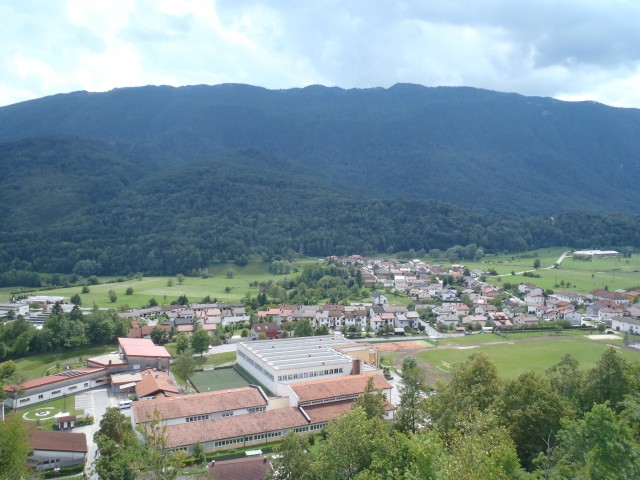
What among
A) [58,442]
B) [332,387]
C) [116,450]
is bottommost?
[332,387]

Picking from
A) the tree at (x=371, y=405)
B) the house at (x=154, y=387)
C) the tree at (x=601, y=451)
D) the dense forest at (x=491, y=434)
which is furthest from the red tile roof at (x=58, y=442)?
the tree at (x=601, y=451)

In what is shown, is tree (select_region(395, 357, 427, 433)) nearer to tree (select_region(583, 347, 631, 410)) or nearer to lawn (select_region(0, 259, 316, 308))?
tree (select_region(583, 347, 631, 410))

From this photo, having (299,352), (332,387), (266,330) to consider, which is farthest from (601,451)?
(266,330)

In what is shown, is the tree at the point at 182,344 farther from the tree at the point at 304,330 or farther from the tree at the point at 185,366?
the tree at the point at 304,330

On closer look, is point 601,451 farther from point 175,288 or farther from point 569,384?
point 175,288

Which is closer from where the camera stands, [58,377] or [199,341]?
[58,377]

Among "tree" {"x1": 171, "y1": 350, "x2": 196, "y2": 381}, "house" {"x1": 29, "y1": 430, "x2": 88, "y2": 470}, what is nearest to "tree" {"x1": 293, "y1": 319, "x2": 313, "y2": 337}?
"tree" {"x1": 171, "y1": 350, "x2": 196, "y2": 381}

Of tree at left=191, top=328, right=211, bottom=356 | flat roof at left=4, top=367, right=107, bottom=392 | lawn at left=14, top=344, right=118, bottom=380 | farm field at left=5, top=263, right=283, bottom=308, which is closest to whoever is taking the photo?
flat roof at left=4, top=367, right=107, bottom=392

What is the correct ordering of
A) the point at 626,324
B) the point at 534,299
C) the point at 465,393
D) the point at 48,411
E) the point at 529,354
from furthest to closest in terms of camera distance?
1. the point at 534,299
2. the point at 626,324
3. the point at 529,354
4. the point at 48,411
5. the point at 465,393
